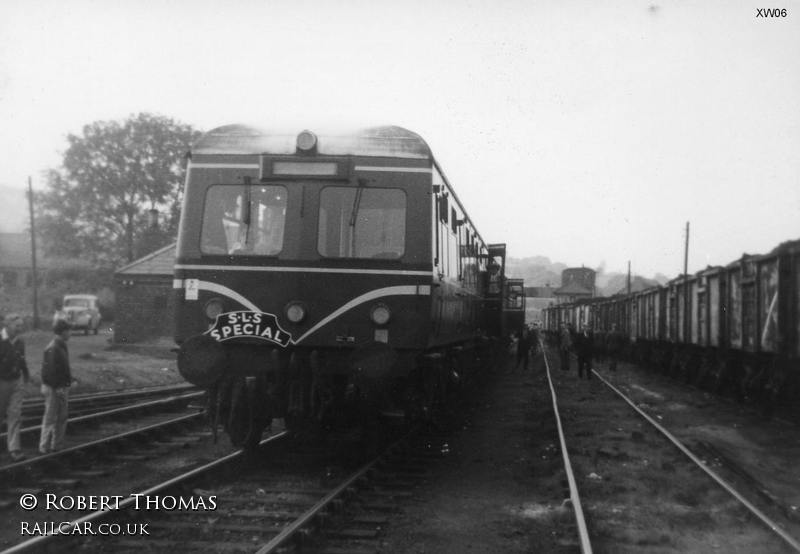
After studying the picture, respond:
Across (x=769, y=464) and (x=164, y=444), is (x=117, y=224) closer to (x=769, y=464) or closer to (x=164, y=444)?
(x=164, y=444)

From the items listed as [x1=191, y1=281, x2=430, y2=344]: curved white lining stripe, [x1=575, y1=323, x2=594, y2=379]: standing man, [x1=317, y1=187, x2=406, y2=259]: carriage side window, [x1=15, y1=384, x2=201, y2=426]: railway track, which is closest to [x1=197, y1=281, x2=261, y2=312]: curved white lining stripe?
[x1=191, y1=281, x2=430, y2=344]: curved white lining stripe

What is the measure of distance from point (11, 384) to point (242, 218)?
3299 millimetres

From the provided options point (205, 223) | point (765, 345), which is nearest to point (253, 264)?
point (205, 223)

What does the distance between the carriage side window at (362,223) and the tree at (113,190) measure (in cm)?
4136

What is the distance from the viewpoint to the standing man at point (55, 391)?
861cm

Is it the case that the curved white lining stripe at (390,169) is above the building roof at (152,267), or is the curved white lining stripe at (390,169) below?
below

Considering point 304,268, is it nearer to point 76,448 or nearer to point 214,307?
point 214,307

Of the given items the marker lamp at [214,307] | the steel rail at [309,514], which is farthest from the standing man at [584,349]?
the marker lamp at [214,307]

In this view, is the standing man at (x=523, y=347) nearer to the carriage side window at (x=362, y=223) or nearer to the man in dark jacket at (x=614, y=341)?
the man in dark jacket at (x=614, y=341)

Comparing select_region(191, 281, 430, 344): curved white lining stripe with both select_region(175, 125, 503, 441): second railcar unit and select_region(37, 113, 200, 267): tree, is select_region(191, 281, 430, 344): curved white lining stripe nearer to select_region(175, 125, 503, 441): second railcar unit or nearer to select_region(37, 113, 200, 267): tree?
select_region(175, 125, 503, 441): second railcar unit

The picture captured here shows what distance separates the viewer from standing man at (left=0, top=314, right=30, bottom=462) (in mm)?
8258

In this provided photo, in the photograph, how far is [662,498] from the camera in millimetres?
7344

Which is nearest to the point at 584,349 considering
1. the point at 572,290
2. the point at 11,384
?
the point at 11,384

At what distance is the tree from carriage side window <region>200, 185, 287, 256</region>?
40901 millimetres
